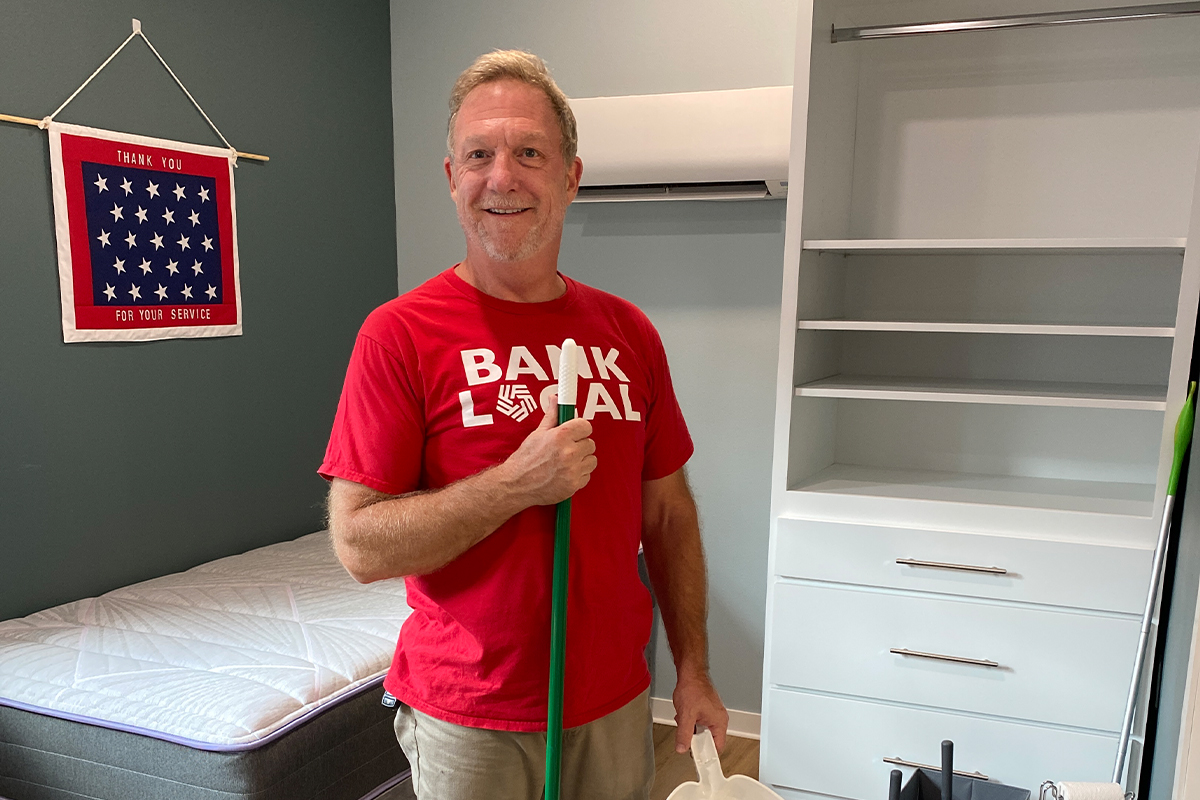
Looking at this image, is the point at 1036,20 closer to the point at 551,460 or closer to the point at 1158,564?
the point at 1158,564

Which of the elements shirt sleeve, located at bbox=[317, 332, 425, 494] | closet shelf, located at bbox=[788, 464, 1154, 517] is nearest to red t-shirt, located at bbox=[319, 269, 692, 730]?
shirt sleeve, located at bbox=[317, 332, 425, 494]

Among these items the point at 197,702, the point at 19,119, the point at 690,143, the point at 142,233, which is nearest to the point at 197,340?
the point at 142,233

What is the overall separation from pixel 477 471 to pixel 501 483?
3.7 inches

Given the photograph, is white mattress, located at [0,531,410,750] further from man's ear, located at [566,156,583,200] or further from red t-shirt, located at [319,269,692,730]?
man's ear, located at [566,156,583,200]

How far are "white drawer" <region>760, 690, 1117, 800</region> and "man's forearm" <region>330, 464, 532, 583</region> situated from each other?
1.40m

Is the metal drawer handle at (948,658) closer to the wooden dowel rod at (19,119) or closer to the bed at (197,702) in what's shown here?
the bed at (197,702)

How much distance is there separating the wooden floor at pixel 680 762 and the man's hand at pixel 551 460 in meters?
1.67

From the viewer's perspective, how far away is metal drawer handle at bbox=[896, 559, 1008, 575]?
205cm

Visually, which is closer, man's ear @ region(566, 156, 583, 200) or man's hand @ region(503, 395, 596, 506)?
man's hand @ region(503, 395, 596, 506)

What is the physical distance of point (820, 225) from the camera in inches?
91.7

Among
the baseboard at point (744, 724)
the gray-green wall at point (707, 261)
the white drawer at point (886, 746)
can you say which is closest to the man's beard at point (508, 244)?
the white drawer at point (886, 746)

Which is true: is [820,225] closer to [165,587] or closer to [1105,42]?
[1105,42]

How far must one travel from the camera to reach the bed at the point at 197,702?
5.52ft

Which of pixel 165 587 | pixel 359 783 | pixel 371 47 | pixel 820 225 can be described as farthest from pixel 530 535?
pixel 371 47
